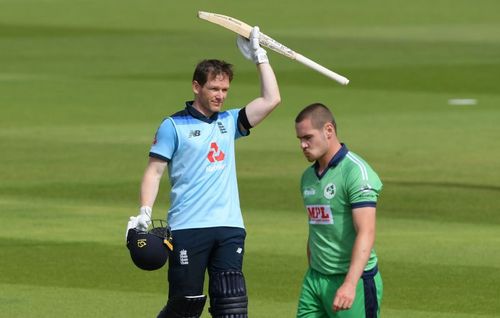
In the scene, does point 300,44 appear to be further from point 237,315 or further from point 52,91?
point 237,315

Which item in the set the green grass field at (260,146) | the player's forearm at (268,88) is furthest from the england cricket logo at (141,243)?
the green grass field at (260,146)

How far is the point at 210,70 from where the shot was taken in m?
10.8

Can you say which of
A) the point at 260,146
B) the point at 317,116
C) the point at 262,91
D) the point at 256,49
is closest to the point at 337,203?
the point at 317,116

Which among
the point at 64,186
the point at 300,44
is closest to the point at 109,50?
the point at 300,44

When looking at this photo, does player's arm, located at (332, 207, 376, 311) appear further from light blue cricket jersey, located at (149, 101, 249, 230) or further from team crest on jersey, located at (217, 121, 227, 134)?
team crest on jersey, located at (217, 121, 227, 134)

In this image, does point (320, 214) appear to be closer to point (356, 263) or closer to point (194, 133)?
point (356, 263)

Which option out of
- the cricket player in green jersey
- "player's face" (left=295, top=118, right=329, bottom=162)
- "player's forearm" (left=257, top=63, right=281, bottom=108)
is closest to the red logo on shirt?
"player's forearm" (left=257, top=63, right=281, bottom=108)

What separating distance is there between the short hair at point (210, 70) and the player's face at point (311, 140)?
1746 mm

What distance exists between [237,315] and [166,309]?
0.54 m

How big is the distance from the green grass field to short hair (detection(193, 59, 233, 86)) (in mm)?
2561

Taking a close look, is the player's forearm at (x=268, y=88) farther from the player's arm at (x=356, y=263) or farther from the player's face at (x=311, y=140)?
the player's arm at (x=356, y=263)

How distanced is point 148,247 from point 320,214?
1697 millimetres

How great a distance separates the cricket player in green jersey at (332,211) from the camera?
9.11 metres

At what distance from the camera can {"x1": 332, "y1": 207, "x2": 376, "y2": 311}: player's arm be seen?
28.9 feet
